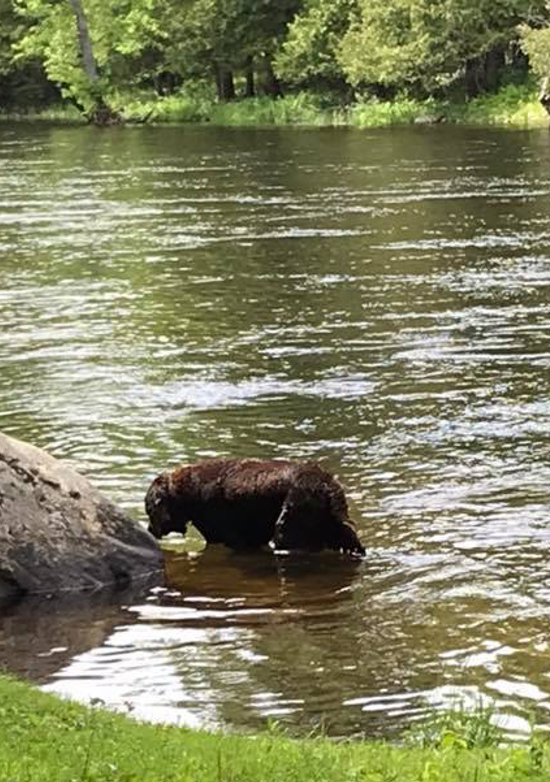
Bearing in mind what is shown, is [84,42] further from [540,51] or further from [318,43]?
[540,51]

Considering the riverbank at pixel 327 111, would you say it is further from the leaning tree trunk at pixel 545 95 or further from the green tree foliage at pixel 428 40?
the green tree foliage at pixel 428 40

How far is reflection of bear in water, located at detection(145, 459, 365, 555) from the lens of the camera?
1264 centimetres

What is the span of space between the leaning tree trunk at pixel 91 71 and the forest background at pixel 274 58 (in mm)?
93

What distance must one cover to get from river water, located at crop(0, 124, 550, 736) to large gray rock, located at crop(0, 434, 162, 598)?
1.06 feet

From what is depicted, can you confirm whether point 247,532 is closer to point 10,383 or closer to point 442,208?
point 10,383

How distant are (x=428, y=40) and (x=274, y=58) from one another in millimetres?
13103

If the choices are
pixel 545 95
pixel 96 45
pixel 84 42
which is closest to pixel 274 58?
pixel 84 42

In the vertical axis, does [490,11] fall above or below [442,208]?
above

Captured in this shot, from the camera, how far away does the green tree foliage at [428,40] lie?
6462 centimetres

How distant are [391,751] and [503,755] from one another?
588 millimetres

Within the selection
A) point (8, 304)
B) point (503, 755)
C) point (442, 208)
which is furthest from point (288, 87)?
point (503, 755)

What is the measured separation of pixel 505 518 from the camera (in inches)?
522

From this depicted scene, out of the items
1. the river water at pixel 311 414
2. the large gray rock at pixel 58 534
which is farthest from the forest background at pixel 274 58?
the large gray rock at pixel 58 534

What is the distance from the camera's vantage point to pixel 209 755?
7.09 metres
